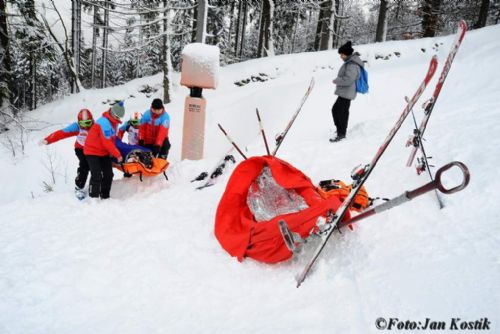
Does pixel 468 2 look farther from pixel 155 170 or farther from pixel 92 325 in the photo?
pixel 92 325

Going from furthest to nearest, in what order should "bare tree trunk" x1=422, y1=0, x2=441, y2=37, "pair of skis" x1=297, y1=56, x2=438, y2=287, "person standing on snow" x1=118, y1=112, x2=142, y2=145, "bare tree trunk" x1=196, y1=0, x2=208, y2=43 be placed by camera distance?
1. "bare tree trunk" x1=422, y1=0, x2=441, y2=37
2. "bare tree trunk" x1=196, y1=0, x2=208, y2=43
3. "person standing on snow" x1=118, y1=112, x2=142, y2=145
4. "pair of skis" x1=297, y1=56, x2=438, y2=287

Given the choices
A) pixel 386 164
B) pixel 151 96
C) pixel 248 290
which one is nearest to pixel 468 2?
pixel 151 96

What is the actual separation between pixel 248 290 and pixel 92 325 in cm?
103

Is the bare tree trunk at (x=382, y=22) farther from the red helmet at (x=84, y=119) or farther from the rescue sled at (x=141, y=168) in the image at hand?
the red helmet at (x=84, y=119)

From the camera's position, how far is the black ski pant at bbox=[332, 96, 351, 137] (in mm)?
5531

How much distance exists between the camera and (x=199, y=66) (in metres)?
5.82

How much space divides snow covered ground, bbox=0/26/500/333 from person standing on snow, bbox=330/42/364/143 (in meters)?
0.33

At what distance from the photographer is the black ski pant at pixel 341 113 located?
218 inches

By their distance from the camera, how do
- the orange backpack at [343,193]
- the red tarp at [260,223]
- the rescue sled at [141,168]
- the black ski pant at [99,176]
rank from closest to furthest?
the red tarp at [260,223] < the orange backpack at [343,193] < the black ski pant at [99,176] < the rescue sled at [141,168]

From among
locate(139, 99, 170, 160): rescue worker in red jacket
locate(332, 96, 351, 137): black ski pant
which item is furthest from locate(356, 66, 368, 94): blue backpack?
locate(139, 99, 170, 160): rescue worker in red jacket

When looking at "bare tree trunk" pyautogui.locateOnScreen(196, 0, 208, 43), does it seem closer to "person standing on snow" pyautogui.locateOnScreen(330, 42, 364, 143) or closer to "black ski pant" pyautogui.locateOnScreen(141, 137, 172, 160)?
"black ski pant" pyautogui.locateOnScreen(141, 137, 172, 160)

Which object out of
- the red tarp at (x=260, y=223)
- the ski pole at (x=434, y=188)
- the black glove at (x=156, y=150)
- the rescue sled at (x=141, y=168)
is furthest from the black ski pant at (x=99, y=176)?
the ski pole at (x=434, y=188)

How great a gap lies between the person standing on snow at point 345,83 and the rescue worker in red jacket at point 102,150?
3.40 meters

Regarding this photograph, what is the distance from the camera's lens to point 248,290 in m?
2.38
